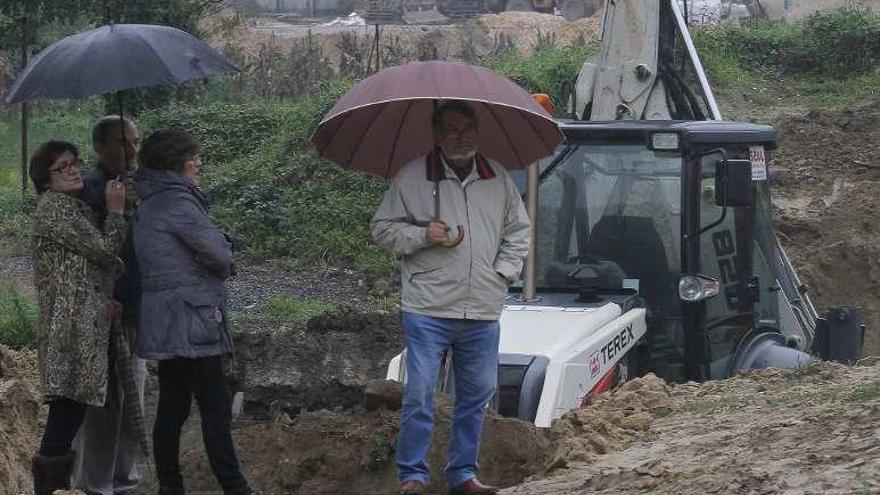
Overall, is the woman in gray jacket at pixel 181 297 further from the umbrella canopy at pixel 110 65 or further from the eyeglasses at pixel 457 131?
the eyeglasses at pixel 457 131

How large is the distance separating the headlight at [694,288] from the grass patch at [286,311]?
5288 millimetres

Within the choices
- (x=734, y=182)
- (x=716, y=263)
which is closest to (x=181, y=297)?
(x=734, y=182)

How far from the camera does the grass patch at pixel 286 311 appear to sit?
12.9 metres

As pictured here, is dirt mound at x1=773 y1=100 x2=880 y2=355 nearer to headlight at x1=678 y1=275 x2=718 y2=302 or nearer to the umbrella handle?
headlight at x1=678 y1=275 x2=718 y2=302

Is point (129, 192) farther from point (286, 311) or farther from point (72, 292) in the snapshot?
point (286, 311)

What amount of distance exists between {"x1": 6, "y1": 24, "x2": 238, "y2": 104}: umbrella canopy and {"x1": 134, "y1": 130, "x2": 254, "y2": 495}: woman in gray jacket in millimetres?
276

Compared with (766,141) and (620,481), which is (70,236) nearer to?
(620,481)

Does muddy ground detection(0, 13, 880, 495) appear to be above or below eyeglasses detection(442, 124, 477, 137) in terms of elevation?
below

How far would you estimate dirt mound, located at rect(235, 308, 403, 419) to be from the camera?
32.4 ft

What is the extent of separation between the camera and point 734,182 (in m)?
7.59

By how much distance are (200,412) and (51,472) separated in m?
0.66

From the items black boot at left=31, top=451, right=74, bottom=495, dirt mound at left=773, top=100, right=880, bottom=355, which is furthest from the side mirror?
dirt mound at left=773, top=100, right=880, bottom=355

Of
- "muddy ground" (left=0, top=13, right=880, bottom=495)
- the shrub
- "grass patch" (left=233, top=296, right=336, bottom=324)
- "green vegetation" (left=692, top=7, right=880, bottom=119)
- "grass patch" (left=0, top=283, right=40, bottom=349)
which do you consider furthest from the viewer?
the shrub

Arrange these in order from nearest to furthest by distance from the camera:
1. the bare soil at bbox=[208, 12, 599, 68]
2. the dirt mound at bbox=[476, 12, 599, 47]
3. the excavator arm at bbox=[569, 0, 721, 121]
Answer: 1. the excavator arm at bbox=[569, 0, 721, 121]
2. the bare soil at bbox=[208, 12, 599, 68]
3. the dirt mound at bbox=[476, 12, 599, 47]
